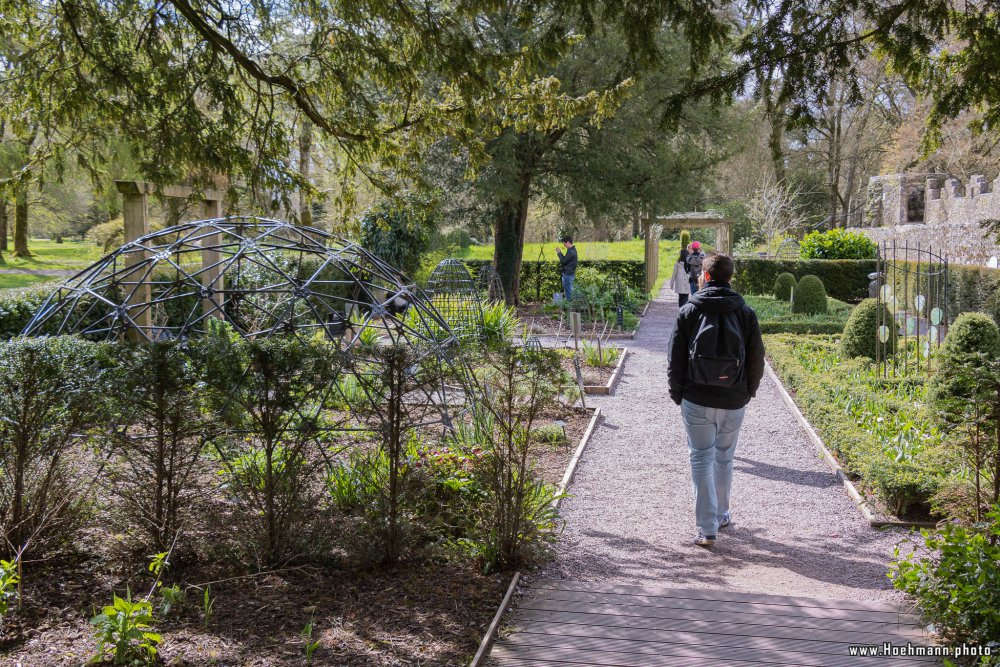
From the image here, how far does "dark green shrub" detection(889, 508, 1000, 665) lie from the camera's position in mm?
2975

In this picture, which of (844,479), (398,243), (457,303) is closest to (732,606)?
(844,479)

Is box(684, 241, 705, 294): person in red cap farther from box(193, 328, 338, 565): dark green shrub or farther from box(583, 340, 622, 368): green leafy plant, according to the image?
box(193, 328, 338, 565): dark green shrub

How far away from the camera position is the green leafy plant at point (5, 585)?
3.33 meters

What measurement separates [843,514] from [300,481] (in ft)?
12.3

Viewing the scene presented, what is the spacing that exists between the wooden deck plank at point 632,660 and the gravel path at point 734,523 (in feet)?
3.64

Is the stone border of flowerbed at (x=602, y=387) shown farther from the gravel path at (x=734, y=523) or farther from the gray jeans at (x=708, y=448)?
the gray jeans at (x=708, y=448)

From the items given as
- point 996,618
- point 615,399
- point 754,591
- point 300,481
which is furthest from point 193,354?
point 615,399

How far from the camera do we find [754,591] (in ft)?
13.7

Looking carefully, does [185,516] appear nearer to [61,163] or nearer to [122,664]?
[122,664]

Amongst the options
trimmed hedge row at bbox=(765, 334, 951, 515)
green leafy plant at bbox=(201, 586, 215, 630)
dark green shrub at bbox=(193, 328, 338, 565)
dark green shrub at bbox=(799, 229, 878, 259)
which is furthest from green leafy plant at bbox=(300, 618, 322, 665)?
dark green shrub at bbox=(799, 229, 878, 259)

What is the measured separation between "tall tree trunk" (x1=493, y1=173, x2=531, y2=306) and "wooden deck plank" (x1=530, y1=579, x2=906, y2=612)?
1478cm

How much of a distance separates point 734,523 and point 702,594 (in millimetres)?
1593

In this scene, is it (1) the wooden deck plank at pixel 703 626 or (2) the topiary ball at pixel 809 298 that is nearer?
(1) the wooden deck plank at pixel 703 626

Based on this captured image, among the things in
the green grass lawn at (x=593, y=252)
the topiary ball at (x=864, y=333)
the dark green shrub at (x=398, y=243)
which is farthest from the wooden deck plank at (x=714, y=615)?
the green grass lawn at (x=593, y=252)
